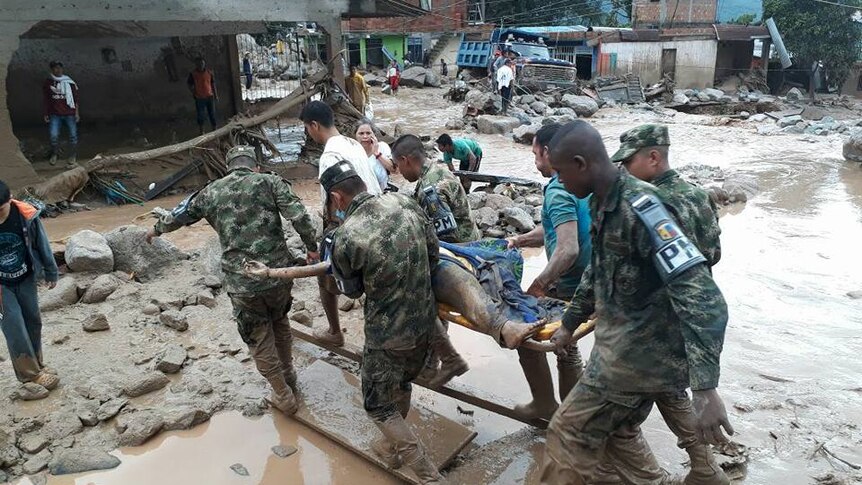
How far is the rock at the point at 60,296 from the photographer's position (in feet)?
18.0

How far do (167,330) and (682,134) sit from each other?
1608 cm

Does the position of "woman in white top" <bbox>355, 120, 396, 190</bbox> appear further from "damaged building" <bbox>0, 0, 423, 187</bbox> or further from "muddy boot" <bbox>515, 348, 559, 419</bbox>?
"damaged building" <bbox>0, 0, 423, 187</bbox>

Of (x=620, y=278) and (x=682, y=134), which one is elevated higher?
(x=620, y=278)

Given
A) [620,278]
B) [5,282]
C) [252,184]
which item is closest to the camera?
[620,278]

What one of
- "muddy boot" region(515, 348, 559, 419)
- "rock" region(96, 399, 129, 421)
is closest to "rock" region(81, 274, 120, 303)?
"rock" region(96, 399, 129, 421)

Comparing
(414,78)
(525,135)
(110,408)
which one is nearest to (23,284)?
(110,408)

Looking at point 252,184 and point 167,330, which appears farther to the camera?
point 167,330

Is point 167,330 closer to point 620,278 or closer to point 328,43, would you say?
point 620,278

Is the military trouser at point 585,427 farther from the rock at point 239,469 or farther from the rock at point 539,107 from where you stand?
the rock at point 539,107

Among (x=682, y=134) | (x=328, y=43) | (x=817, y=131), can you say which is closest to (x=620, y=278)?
(x=328, y=43)

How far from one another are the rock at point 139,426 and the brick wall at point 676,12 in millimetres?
33605

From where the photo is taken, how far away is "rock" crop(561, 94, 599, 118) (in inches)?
839

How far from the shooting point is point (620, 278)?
236cm

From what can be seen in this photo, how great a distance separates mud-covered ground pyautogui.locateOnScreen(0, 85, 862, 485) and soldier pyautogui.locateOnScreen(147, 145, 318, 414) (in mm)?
521
